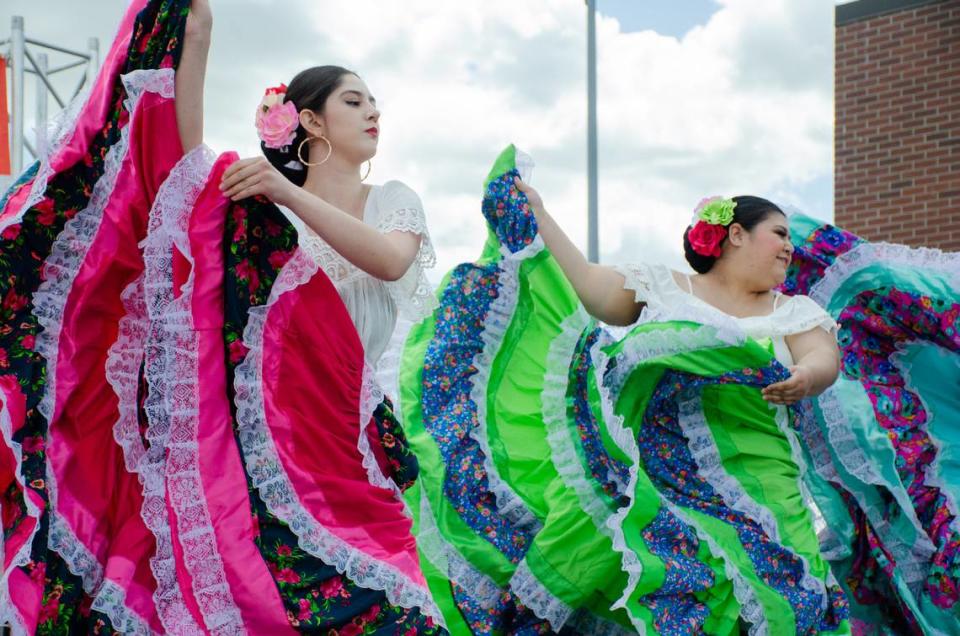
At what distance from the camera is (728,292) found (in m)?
3.63

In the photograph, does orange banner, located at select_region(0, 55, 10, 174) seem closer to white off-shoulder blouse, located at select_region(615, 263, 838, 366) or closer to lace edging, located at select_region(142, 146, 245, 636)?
white off-shoulder blouse, located at select_region(615, 263, 838, 366)

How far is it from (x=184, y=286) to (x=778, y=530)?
1841 millimetres

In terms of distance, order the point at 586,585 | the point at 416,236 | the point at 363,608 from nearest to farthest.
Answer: the point at 363,608
the point at 416,236
the point at 586,585

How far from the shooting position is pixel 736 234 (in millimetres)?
3643

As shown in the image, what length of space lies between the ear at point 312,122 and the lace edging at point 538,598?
1.47 meters

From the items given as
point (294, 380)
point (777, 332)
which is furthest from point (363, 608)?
point (777, 332)

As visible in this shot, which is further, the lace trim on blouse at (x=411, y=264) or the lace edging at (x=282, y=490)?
the lace trim on blouse at (x=411, y=264)

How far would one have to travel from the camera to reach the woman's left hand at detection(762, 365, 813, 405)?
3.28 m

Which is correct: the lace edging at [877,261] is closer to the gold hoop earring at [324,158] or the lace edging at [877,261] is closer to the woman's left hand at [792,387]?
the woman's left hand at [792,387]

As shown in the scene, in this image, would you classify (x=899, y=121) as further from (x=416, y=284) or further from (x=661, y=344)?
(x=416, y=284)

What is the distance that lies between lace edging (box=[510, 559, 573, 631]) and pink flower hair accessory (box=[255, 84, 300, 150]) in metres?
1.49

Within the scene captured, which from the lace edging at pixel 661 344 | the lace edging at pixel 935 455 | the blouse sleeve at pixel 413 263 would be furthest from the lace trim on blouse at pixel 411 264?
the lace edging at pixel 935 455

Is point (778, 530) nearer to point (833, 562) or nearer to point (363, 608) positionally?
point (833, 562)

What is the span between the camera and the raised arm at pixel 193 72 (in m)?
2.39
